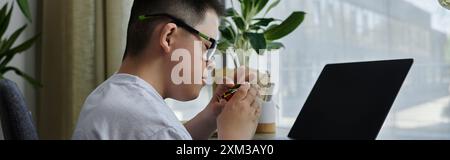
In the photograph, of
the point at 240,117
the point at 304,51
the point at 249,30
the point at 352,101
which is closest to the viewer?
the point at 240,117

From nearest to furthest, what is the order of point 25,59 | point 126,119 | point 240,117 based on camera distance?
point 126,119 → point 240,117 → point 25,59

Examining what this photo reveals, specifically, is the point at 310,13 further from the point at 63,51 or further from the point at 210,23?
the point at 63,51

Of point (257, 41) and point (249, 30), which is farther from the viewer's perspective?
point (249, 30)

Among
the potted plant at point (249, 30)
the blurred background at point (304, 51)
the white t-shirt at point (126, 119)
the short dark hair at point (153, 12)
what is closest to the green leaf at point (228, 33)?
the potted plant at point (249, 30)

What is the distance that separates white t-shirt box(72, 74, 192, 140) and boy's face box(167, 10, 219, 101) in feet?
0.46

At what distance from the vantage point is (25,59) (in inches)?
72.8

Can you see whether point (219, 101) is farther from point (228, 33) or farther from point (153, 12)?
point (228, 33)

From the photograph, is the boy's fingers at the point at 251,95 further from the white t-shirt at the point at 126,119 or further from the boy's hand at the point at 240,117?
the white t-shirt at the point at 126,119

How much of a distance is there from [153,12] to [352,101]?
1.46 feet

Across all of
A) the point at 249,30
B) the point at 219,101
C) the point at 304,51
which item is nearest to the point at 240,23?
the point at 249,30

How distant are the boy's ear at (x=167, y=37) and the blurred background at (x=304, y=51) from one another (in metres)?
0.90

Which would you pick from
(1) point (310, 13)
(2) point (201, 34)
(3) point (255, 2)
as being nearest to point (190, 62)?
(2) point (201, 34)

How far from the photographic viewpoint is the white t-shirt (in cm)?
69
